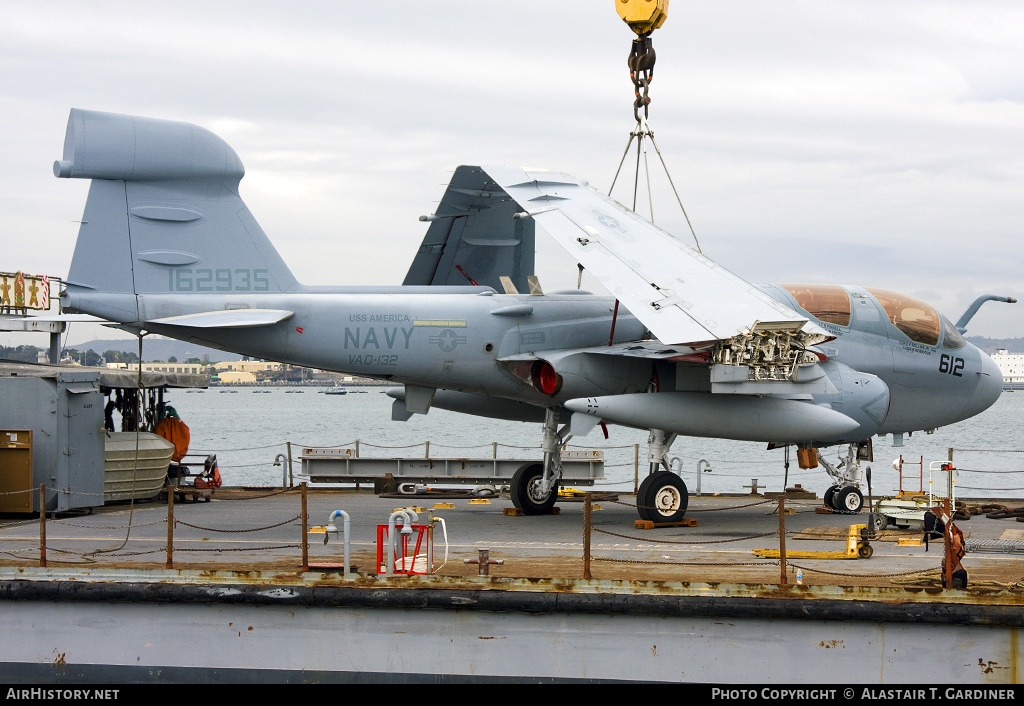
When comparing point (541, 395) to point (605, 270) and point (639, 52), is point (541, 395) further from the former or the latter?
point (639, 52)

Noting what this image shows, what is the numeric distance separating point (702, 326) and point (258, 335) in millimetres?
6181

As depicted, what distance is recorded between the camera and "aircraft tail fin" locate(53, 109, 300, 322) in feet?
43.0

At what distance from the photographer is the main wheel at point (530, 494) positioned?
52.5ft

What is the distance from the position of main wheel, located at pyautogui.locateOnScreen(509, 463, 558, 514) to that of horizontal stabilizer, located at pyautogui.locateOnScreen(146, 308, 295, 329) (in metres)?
4.82

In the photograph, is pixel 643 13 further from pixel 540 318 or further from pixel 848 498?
pixel 848 498

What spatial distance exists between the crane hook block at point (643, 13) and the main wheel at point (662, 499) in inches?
267

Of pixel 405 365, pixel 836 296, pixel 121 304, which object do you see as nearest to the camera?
pixel 121 304

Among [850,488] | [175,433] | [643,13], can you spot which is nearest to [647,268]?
[643,13]

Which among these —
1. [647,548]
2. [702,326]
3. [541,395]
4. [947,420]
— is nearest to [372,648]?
[647,548]

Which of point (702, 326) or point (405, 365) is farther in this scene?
point (405, 365)

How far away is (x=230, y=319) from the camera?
13.4 m

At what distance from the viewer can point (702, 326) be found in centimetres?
1191

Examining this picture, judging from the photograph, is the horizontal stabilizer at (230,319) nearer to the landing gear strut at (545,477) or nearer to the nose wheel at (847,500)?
the landing gear strut at (545,477)

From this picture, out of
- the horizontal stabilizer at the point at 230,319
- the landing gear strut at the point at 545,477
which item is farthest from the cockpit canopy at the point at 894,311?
the horizontal stabilizer at the point at 230,319
